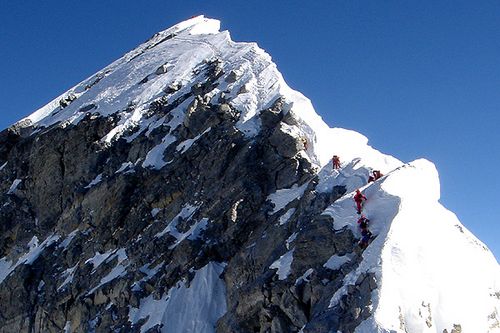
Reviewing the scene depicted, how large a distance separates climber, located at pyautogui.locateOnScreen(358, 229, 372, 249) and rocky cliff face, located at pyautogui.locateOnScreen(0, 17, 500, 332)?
30cm

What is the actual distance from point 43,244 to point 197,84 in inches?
609

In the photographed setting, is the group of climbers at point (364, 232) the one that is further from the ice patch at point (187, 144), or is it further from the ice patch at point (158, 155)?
the ice patch at point (158, 155)

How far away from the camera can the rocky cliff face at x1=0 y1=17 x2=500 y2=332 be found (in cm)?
2311

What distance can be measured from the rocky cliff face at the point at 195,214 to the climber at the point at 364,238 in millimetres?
298

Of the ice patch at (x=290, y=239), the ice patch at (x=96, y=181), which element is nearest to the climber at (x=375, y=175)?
the ice patch at (x=290, y=239)

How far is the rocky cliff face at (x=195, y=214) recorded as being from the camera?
23109 millimetres

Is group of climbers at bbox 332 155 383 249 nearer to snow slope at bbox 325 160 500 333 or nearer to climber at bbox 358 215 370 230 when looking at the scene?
climber at bbox 358 215 370 230

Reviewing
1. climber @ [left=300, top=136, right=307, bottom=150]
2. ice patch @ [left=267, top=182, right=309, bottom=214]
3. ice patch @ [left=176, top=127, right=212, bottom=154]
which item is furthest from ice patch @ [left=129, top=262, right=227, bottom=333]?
ice patch @ [left=176, top=127, right=212, bottom=154]

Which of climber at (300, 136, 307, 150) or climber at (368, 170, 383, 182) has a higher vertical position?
climber at (300, 136, 307, 150)

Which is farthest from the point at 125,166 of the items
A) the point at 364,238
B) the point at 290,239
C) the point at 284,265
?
the point at 364,238

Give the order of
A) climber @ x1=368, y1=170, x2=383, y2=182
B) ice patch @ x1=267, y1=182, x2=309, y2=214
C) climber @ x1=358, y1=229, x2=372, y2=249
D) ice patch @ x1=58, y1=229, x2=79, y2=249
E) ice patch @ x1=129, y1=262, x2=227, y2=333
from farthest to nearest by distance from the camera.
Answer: ice patch @ x1=58, y1=229, x2=79, y2=249 → ice patch @ x1=267, y1=182, x2=309, y2=214 → ice patch @ x1=129, y1=262, x2=227, y2=333 → climber @ x1=368, y1=170, x2=383, y2=182 → climber @ x1=358, y1=229, x2=372, y2=249

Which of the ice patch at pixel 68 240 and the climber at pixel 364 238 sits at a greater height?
the ice patch at pixel 68 240

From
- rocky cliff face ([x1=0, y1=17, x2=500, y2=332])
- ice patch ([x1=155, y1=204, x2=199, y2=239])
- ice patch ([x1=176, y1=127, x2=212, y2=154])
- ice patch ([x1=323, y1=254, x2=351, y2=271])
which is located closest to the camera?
ice patch ([x1=323, y1=254, x2=351, y2=271])

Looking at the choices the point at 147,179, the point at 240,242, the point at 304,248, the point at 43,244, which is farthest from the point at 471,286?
the point at 43,244
